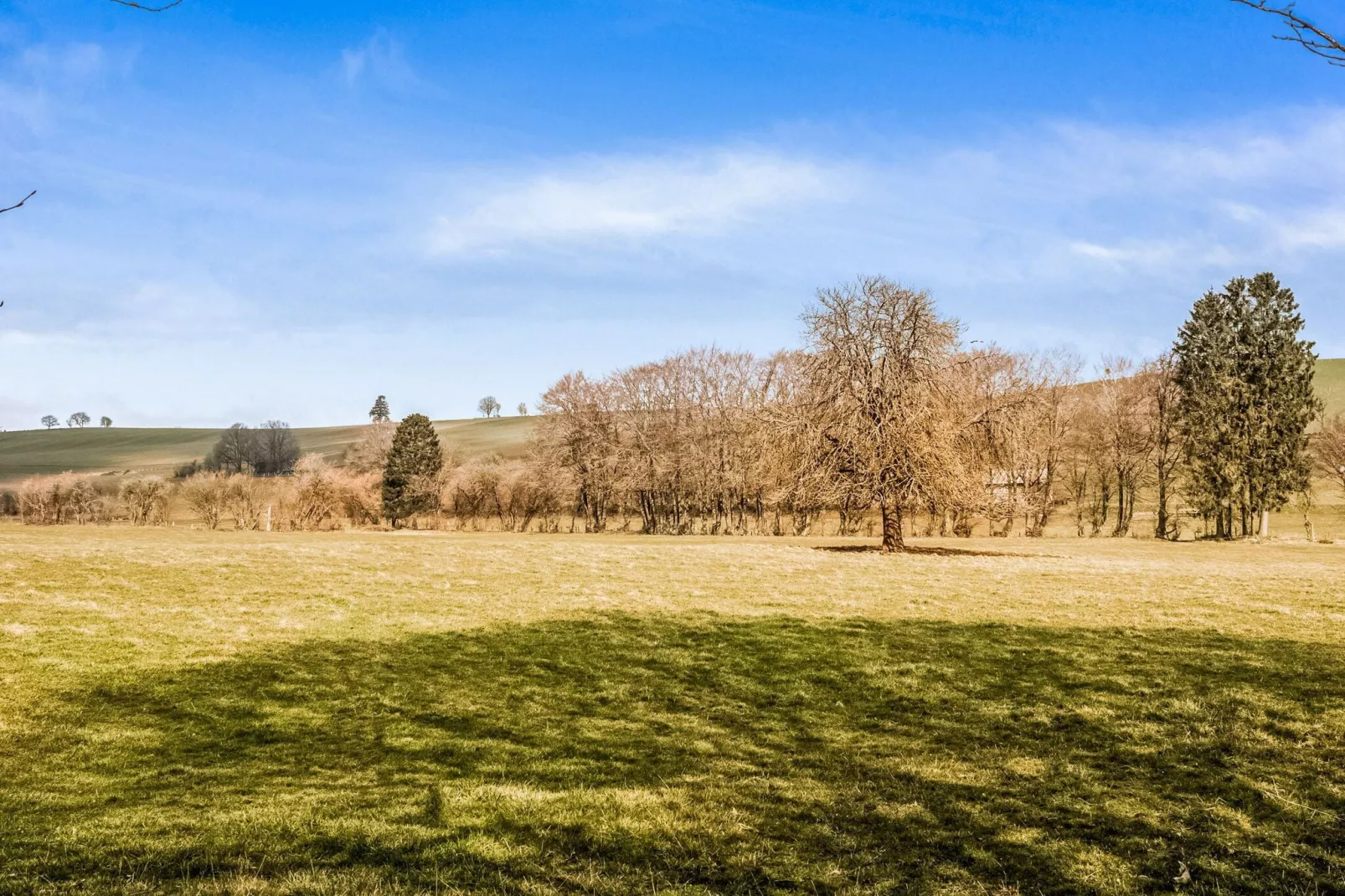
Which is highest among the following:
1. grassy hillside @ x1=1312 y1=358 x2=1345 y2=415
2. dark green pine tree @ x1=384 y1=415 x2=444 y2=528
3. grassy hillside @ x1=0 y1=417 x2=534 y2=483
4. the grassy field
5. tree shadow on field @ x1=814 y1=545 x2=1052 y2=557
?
grassy hillside @ x1=1312 y1=358 x2=1345 y2=415

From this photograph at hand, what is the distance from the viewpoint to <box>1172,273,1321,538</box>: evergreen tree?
52.8 metres

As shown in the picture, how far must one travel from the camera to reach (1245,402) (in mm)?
53688

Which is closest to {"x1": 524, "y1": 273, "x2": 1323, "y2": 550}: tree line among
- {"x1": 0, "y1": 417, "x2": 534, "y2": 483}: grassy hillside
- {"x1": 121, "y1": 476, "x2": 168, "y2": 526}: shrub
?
{"x1": 121, "y1": 476, "x2": 168, "y2": 526}: shrub

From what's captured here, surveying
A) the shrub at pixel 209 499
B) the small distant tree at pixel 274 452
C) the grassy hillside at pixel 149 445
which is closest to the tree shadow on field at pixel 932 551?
the shrub at pixel 209 499

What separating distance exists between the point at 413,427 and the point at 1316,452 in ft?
247

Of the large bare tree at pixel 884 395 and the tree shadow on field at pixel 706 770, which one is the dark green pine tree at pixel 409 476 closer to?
the large bare tree at pixel 884 395

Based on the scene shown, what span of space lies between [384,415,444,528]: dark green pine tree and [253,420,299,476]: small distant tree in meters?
50.8

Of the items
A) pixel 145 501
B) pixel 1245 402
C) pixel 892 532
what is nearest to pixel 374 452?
pixel 145 501

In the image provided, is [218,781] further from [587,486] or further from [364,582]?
[587,486]

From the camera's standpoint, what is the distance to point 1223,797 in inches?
273

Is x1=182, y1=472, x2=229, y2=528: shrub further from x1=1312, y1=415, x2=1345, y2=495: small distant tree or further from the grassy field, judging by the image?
x1=1312, y1=415, x2=1345, y2=495: small distant tree

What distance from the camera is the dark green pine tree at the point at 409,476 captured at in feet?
241

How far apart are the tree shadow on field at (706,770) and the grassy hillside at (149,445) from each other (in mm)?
103159

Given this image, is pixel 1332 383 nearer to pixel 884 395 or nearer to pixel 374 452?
pixel 884 395
